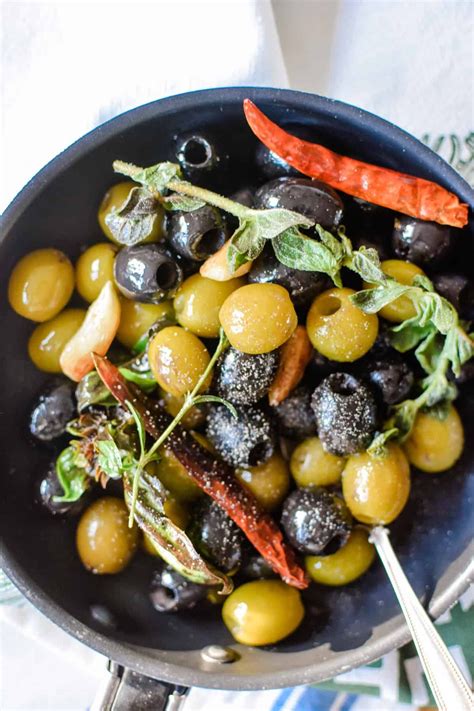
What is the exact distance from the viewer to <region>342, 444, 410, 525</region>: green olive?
3.55 feet

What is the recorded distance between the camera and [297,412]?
1.10 meters

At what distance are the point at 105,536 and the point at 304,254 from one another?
0.49m

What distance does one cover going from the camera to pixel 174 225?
3.42ft

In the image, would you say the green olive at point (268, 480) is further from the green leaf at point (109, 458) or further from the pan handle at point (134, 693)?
the pan handle at point (134, 693)

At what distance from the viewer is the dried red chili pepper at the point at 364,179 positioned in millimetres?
1026

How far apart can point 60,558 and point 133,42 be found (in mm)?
746

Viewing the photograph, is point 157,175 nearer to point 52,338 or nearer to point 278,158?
point 278,158

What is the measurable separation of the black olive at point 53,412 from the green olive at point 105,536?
128 mm

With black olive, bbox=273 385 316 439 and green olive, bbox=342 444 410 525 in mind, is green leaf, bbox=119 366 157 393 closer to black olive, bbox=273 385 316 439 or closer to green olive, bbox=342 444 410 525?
black olive, bbox=273 385 316 439

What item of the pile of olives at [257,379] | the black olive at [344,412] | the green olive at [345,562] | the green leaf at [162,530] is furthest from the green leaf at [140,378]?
the green olive at [345,562]

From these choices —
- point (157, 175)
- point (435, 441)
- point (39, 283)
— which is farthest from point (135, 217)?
point (435, 441)

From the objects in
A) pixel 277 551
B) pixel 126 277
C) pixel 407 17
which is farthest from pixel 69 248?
pixel 407 17

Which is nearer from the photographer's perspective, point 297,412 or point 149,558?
point 297,412

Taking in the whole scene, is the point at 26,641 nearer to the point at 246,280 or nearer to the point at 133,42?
the point at 246,280
